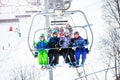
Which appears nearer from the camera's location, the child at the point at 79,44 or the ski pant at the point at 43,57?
the child at the point at 79,44

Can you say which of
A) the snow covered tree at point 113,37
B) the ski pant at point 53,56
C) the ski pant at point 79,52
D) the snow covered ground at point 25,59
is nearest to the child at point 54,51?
the ski pant at point 53,56

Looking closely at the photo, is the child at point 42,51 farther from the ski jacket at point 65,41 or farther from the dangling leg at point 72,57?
the dangling leg at point 72,57

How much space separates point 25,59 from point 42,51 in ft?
55.3

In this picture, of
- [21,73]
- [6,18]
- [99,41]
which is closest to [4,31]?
[6,18]

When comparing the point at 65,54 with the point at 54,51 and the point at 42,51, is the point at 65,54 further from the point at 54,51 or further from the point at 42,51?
the point at 42,51

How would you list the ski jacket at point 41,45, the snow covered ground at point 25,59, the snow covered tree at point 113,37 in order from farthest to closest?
1. the snow covered ground at point 25,59
2. the snow covered tree at point 113,37
3. the ski jacket at point 41,45

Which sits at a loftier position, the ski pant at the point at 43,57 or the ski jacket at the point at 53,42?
the ski jacket at the point at 53,42

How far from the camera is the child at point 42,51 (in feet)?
22.9

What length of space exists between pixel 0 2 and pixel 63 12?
19.5m

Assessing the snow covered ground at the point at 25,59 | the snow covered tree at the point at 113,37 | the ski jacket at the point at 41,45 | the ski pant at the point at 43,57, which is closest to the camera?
the ski jacket at the point at 41,45

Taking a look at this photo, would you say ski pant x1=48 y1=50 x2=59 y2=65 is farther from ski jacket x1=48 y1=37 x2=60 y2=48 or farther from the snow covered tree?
the snow covered tree

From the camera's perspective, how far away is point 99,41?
22.6 m

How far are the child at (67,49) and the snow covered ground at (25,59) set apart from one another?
44.5ft

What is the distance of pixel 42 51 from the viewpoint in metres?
7.13
